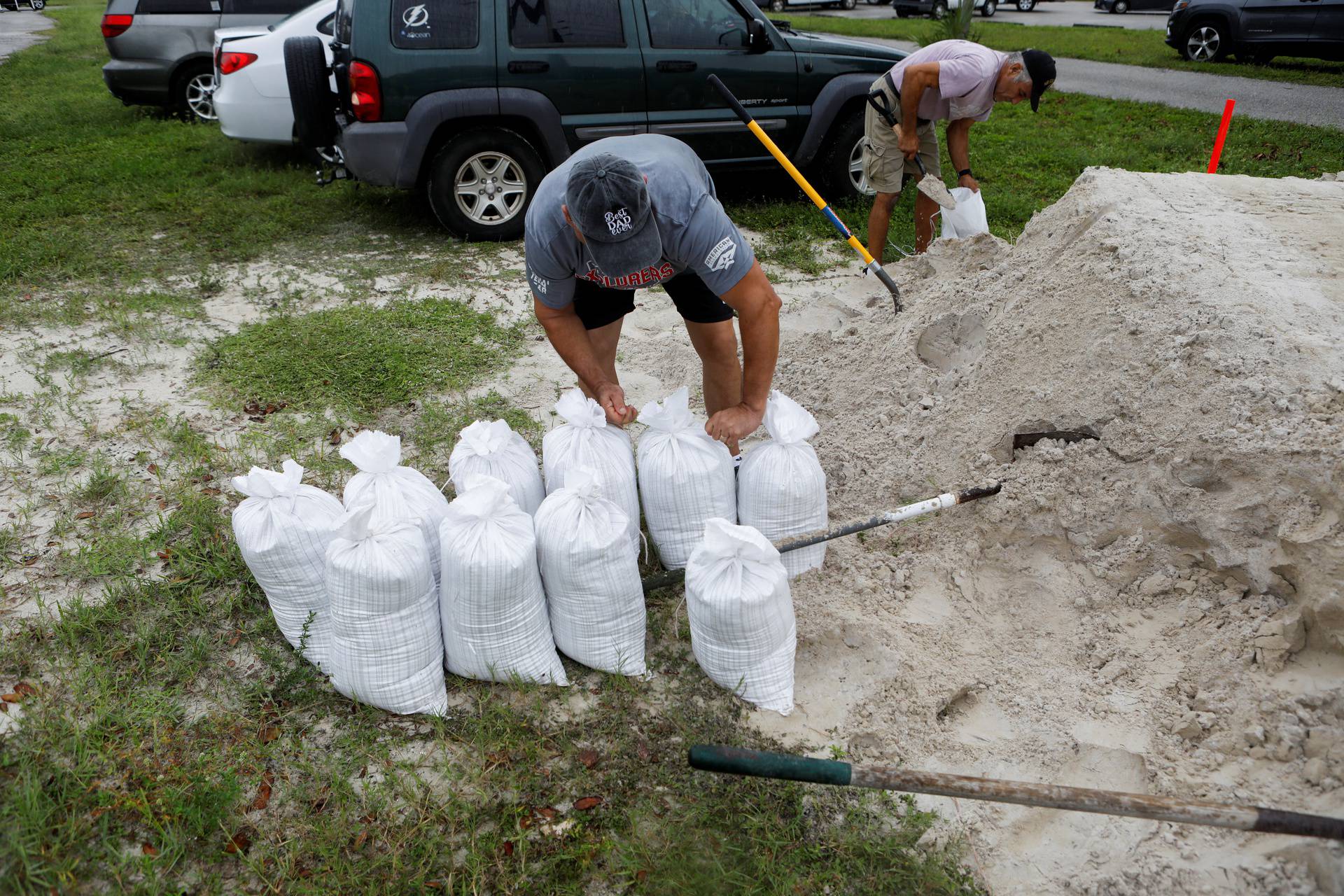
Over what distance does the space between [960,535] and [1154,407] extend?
2.32 ft

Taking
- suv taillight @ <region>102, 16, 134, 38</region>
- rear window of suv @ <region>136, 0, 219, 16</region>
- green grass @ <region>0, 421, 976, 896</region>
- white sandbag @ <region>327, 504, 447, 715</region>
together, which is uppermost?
rear window of suv @ <region>136, 0, 219, 16</region>

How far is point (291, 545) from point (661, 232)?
138 cm

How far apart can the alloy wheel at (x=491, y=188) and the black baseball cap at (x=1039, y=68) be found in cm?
327

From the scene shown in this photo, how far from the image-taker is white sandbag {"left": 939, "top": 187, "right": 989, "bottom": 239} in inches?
186

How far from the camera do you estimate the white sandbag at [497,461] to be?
2742 mm

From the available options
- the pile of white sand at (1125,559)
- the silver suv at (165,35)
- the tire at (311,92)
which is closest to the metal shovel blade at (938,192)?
the pile of white sand at (1125,559)

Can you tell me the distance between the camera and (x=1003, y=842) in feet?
6.73

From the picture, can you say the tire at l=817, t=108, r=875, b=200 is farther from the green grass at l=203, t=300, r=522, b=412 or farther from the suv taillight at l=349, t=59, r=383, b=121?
the suv taillight at l=349, t=59, r=383, b=121

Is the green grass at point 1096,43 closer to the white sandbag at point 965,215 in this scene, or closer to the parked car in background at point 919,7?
the parked car in background at point 919,7

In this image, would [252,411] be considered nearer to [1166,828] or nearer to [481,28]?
[481,28]

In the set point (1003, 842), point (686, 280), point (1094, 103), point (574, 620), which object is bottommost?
point (1003, 842)

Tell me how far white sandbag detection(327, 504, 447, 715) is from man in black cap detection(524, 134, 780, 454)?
Result: 2.78 ft

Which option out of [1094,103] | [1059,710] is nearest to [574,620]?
[1059,710]

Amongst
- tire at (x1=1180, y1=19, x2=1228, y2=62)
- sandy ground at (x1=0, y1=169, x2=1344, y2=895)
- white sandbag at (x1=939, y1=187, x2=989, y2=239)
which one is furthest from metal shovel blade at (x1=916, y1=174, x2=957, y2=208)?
tire at (x1=1180, y1=19, x2=1228, y2=62)
